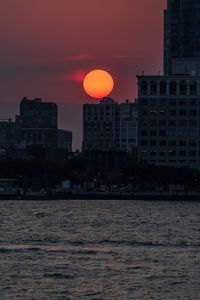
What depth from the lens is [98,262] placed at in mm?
66938

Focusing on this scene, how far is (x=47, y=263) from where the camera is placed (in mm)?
66562

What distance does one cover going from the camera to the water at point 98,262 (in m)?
54.1

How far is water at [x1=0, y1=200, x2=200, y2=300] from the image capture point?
54.1 metres

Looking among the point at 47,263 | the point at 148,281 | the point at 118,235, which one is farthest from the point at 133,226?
the point at 148,281

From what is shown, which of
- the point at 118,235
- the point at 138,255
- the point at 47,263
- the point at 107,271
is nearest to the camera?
the point at 107,271

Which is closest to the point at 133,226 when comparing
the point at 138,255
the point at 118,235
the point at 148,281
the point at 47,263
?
the point at 118,235

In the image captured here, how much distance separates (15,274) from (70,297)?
9.89m

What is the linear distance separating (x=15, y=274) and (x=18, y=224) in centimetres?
5348

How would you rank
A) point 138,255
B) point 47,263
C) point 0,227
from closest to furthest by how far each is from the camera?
point 47,263
point 138,255
point 0,227

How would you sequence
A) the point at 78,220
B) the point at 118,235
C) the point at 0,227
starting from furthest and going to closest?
the point at 78,220
the point at 0,227
the point at 118,235

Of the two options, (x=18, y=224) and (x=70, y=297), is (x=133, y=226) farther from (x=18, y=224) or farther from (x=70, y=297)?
(x=70, y=297)

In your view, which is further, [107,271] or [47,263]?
[47,263]

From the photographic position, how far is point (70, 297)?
51688 millimetres

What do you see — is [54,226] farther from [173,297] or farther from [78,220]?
[173,297]
